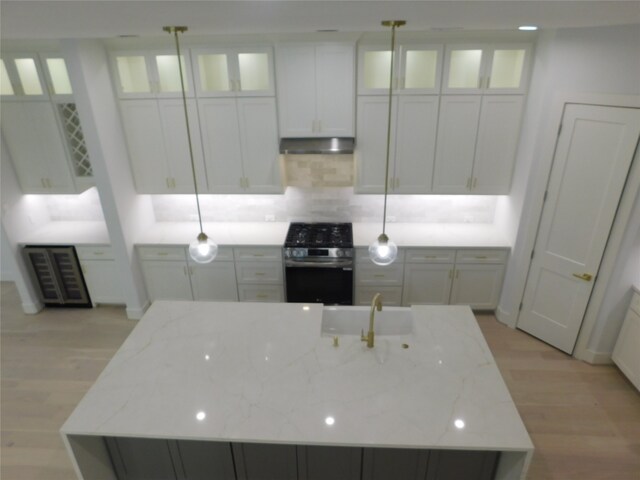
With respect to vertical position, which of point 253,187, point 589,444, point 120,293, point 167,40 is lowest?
point 589,444

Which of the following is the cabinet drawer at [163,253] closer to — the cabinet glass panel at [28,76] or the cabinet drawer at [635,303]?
the cabinet glass panel at [28,76]

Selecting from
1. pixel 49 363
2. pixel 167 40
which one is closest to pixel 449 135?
pixel 167 40

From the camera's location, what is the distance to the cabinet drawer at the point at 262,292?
4.45 meters

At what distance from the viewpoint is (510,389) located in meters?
3.49

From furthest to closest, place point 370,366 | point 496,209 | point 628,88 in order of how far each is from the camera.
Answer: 1. point 496,209
2. point 628,88
3. point 370,366

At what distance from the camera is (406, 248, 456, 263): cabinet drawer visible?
4.19 meters

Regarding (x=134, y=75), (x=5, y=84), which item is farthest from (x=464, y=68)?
(x=5, y=84)

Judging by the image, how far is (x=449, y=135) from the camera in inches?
156

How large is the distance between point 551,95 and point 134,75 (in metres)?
3.92

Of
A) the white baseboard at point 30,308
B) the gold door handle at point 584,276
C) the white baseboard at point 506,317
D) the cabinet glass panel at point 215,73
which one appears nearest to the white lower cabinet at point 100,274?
the white baseboard at point 30,308

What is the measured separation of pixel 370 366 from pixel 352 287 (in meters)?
1.88

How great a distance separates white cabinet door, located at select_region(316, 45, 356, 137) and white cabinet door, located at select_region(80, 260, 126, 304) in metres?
2.75

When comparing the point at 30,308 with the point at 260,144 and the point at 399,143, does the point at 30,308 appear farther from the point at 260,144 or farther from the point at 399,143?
the point at 399,143

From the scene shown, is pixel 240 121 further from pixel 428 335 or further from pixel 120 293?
pixel 428 335
